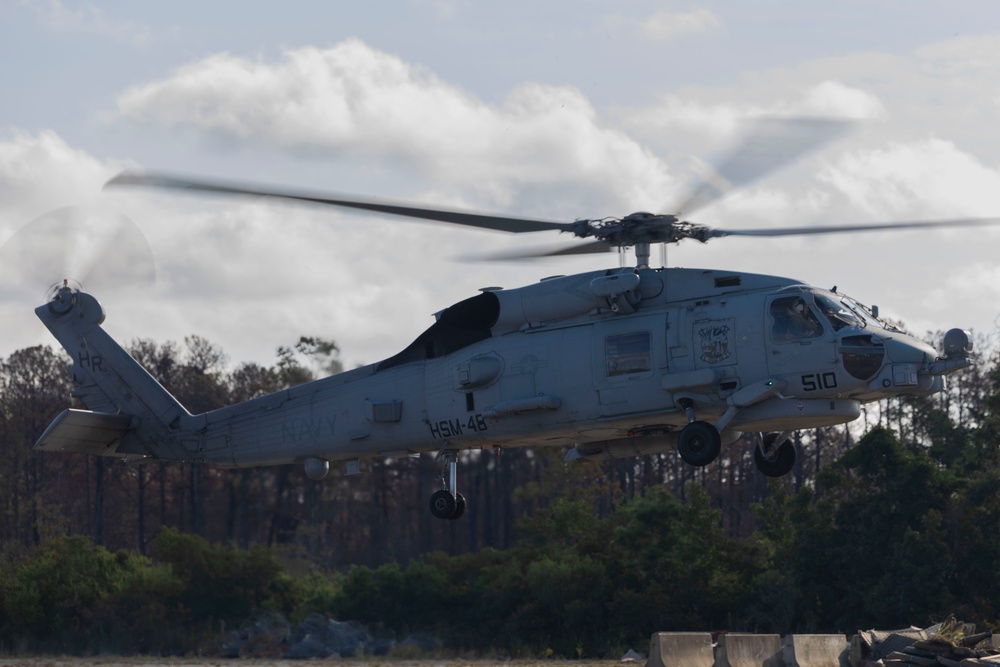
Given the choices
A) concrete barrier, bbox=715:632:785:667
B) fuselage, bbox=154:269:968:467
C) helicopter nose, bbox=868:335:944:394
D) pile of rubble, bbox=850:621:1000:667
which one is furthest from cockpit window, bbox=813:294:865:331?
concrete barrier, bbox=715:632:785:667

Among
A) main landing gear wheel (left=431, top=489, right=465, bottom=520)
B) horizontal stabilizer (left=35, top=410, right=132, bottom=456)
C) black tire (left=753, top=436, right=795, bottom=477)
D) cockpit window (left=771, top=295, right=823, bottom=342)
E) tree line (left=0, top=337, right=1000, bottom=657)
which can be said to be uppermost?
cockpit window (left=771, top=295, right=823, bottom=342)

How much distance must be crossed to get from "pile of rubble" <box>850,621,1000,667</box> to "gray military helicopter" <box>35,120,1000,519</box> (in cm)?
341

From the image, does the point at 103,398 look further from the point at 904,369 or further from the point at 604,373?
the point at 904,369

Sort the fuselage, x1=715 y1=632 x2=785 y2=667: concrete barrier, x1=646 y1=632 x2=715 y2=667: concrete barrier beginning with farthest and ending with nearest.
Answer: the fuselage, x1=715 y1=632 x2=785 y2=667: concrete barrier, x1=646 y1=632 x2=715 y2=667: concrete barrier

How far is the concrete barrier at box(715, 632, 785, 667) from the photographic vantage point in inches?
770

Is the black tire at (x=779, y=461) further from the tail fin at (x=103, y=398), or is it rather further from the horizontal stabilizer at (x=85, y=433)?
the horizontal stabilizer at (x=85, y=433)

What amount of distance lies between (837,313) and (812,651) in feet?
17.1

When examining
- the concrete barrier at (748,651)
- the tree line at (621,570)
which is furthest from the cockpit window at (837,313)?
the tree line at (621,570)

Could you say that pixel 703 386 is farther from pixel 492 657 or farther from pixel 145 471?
pixel 145 471

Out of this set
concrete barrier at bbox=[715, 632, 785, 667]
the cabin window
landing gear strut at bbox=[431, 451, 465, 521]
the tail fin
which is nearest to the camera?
concrete barrier at bbox=[715, 632, 785, 667]

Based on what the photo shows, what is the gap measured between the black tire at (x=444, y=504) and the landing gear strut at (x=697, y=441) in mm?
4739

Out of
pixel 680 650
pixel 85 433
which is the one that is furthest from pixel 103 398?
pixel 680 650

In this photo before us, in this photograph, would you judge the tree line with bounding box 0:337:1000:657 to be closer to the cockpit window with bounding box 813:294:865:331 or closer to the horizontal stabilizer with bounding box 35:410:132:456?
the horizontal stabilizer with bounding box 35:410:132:456

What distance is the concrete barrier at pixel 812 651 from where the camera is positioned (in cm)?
1989
